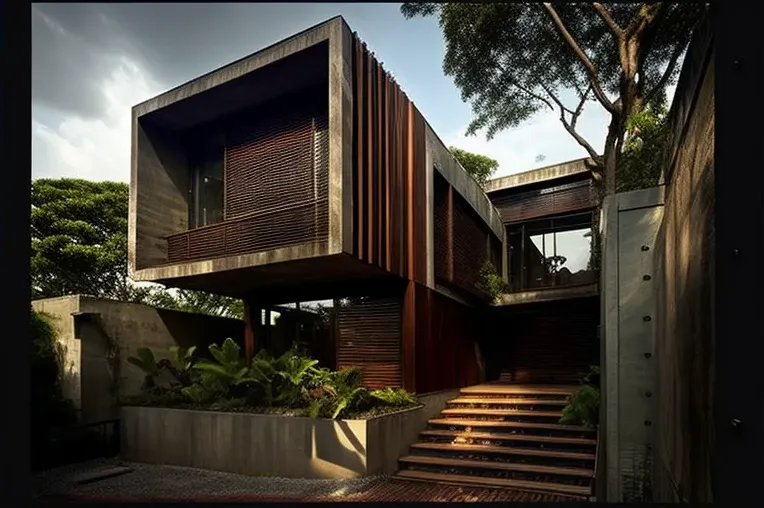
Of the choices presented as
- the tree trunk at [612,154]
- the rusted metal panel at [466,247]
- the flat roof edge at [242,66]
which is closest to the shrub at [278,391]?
the rusted metal panel at [466,247]

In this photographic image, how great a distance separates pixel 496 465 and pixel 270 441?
313cm

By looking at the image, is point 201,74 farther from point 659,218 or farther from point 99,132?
point 659,218

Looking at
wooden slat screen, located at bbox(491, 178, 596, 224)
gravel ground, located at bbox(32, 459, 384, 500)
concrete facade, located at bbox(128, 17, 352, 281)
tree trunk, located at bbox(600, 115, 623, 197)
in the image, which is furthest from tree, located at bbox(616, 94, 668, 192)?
gravel ground, located at bbox(32, 459, 384, 500)

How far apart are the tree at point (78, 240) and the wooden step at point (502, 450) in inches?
413

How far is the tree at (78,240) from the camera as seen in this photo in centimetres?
1357

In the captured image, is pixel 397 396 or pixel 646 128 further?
pixel 646 128

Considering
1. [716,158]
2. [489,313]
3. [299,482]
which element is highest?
[716,158]

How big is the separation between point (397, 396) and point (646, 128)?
663 centimetres

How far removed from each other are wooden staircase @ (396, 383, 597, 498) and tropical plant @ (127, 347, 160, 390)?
4.68m

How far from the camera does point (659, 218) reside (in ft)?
19.5

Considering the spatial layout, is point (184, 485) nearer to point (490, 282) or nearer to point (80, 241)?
point (490, 282)

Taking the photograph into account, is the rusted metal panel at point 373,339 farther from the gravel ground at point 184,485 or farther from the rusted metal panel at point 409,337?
the gravel ground at point 184,485

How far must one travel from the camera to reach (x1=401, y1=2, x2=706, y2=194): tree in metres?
10.3

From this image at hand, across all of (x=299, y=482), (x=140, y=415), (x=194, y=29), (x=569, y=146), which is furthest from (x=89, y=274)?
(x=569, y=146)
